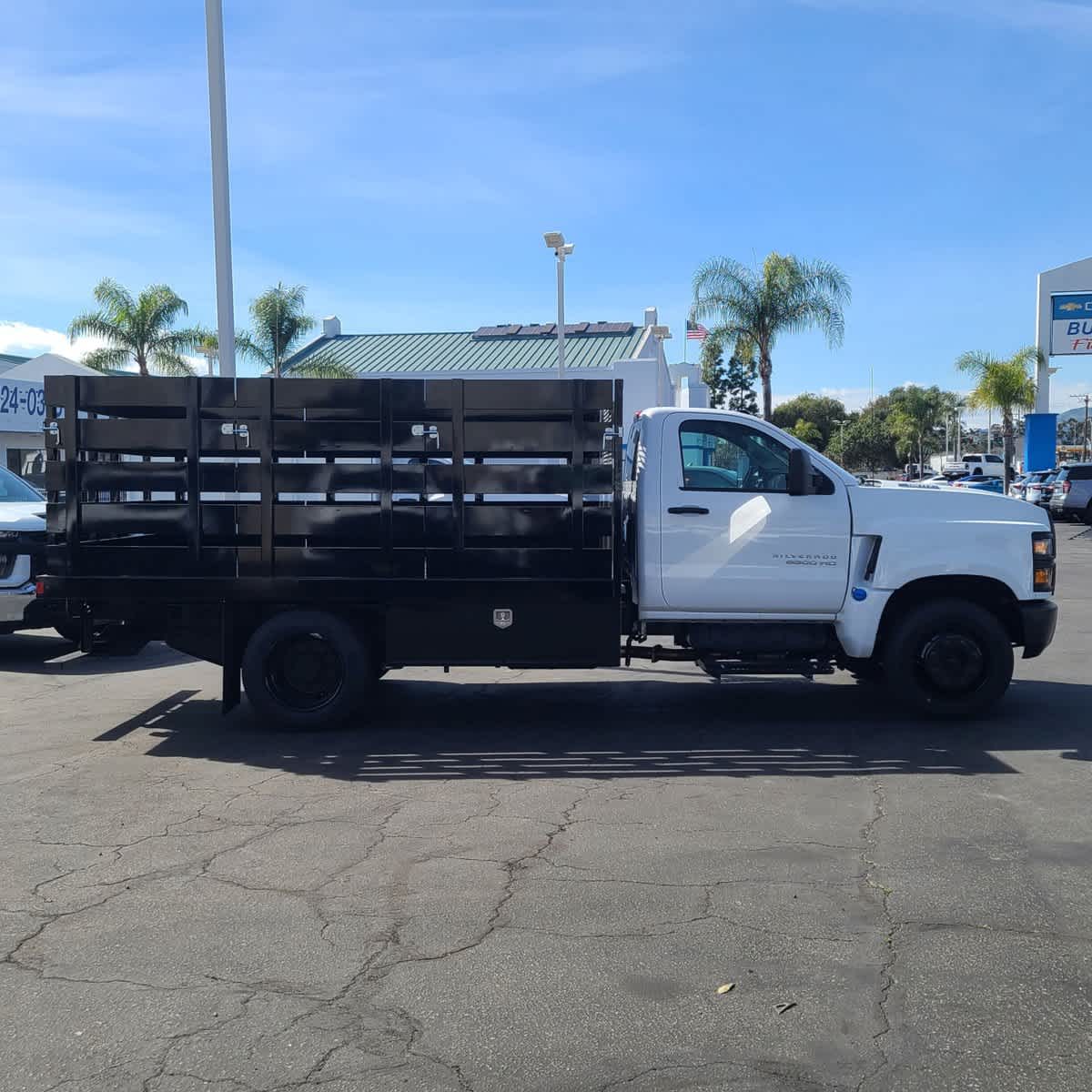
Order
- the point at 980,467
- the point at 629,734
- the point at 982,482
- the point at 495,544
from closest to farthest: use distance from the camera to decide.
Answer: the point at 495,544 → the point at 629,734 → the point at 982,482 → the point at 980,467

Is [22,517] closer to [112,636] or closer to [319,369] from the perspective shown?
[112,636]

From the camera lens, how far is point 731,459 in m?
7.98

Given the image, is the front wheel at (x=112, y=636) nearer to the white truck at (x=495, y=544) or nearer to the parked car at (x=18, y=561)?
the white truck at (x=495, y=544)

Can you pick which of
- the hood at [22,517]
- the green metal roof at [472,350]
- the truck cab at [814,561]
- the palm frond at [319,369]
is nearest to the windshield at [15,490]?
the hood at [22,517]

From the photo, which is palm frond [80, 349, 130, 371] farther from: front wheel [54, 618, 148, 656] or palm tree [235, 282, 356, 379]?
front wheel [54, 618, 148, 656]

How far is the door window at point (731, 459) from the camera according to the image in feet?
26.0

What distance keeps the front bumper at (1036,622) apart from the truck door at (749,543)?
1.33 meters

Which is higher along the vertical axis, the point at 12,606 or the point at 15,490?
the point at 15,490

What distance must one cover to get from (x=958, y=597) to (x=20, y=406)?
26.4m

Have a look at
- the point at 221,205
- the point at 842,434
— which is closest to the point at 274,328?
the point at 221,205

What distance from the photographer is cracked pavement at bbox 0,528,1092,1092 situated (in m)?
3.47

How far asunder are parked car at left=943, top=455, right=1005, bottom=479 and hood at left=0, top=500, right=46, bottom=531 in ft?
155

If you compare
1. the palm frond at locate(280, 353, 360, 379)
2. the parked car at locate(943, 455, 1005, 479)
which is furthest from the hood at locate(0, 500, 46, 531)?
the parked car at locate(943, 455, 1005, 479)

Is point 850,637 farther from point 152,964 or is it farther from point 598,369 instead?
point 598,369
